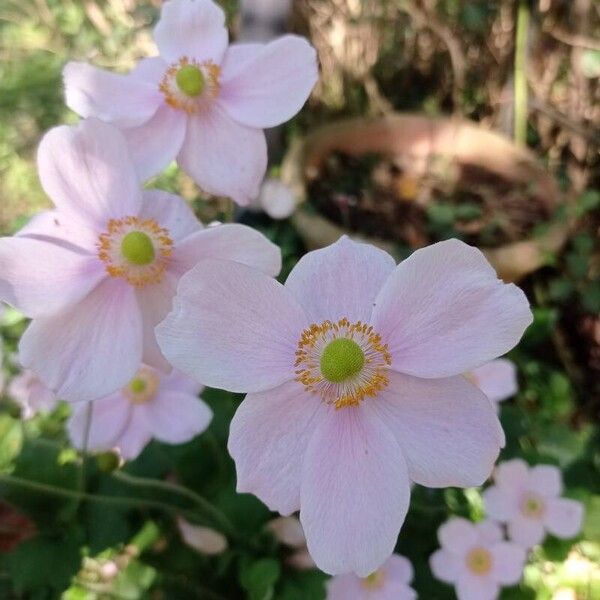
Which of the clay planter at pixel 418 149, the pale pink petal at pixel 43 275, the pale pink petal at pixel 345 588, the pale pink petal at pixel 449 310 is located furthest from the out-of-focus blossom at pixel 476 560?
the clay planter at pixel 418 149

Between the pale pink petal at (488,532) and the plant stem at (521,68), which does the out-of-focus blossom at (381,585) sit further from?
the plant stem at (521,68)

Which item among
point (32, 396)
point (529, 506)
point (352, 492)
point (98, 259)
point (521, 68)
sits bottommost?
point (529, 506)

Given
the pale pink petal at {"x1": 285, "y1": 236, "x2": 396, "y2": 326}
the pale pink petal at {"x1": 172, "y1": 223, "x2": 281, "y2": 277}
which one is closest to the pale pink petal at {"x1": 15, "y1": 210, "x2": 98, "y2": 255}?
the pale pink petal at {"x1": 172, "y1": 223, "x2": 281, "y2": 277}

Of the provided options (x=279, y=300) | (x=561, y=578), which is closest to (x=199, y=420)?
(x=279, y=300)

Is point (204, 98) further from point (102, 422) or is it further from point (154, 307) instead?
point (102, 422)

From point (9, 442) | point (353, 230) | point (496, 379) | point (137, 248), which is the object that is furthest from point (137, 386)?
point (353, 230)

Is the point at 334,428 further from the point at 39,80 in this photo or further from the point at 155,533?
the point at 39,80

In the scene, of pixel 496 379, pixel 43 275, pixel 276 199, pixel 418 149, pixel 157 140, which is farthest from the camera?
pixel 418 149
